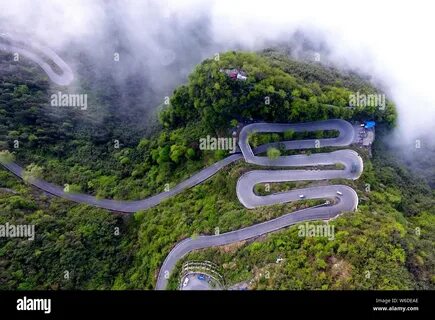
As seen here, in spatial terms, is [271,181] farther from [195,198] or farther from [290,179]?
[195,198]

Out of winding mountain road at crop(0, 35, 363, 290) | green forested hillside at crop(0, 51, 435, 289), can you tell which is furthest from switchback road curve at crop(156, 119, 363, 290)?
green forested hillside at crop(0, 51, 435, 289)

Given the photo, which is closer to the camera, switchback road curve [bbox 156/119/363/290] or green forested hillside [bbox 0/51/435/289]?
green forested hillside [bbox 0/51/435/289]

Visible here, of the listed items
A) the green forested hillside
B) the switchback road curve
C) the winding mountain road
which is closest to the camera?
the green forested hillside

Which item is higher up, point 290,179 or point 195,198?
point 290,179

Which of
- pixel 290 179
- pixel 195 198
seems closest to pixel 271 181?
pixel 290 179

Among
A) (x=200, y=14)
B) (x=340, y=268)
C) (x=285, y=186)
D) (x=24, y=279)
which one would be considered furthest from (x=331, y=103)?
(x=24, y=279)

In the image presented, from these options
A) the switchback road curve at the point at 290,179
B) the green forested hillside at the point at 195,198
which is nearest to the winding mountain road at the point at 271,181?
the switchback road curve at the point at 290,179

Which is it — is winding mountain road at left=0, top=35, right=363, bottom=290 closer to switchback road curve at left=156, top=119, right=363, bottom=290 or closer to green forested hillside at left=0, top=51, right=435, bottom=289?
switchback road curve at left=156, top=119, right=363, bottom=290

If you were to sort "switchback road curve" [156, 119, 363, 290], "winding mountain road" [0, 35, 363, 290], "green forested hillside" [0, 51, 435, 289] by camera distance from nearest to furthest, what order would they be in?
"green forested hillside" [0, 51, 435, 289], "switchback road curve" [156, 119, 363, 290], "winding mountain road" [0, 35, 363, 290]

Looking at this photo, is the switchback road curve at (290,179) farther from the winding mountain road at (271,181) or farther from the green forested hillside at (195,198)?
the green forested hillside at (195,198)
